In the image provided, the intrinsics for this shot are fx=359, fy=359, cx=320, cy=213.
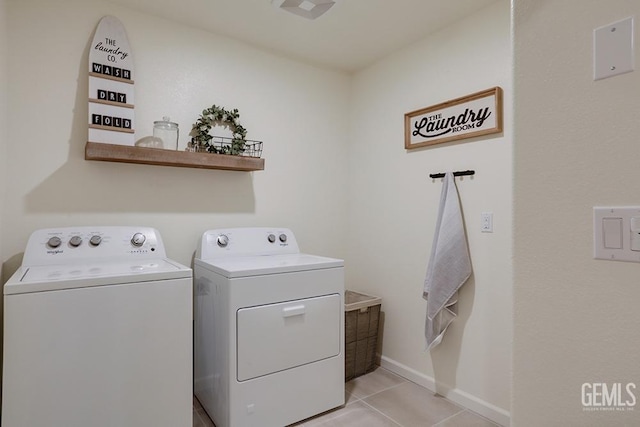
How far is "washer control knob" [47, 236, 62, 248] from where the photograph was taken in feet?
5.98

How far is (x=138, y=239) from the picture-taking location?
2.05 metres

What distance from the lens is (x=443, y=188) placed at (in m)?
2.30

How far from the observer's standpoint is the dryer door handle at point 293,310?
1.92 meters

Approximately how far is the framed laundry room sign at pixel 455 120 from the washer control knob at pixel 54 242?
220 centimetres

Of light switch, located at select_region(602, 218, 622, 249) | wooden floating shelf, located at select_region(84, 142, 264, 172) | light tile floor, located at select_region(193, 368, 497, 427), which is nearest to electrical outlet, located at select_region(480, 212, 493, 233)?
light tile floor, located at select_region(193, 368, 497, 427)

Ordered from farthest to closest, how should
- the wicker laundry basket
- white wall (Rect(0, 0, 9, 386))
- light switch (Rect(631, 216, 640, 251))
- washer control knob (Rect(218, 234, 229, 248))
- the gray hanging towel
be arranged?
the wicker laundry basket < washer control knob (Rect(218, 234, 229, 248)) < the gray hanging towel < white wall (Rect(0, 0, 9, 386)) < light switch (Rect(631, 216, 640, 251))

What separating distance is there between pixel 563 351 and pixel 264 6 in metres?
2.21

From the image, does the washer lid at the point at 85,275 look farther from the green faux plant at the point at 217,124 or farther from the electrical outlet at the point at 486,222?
the electrical outlet at the point at 486,222

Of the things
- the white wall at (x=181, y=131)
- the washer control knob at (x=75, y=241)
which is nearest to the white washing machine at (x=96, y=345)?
the washer control knob at (x=75, y=241)

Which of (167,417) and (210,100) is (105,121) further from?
(167,417)

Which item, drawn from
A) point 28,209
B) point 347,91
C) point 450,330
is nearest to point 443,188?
point 450,330

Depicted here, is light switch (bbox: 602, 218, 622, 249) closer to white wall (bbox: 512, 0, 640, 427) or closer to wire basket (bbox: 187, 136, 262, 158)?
white wall (bbox: 512, 0, 640, 427)

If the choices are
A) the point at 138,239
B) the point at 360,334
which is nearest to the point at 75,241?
the point at 138,239

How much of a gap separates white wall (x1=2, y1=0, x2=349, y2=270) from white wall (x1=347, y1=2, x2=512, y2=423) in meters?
0.32
